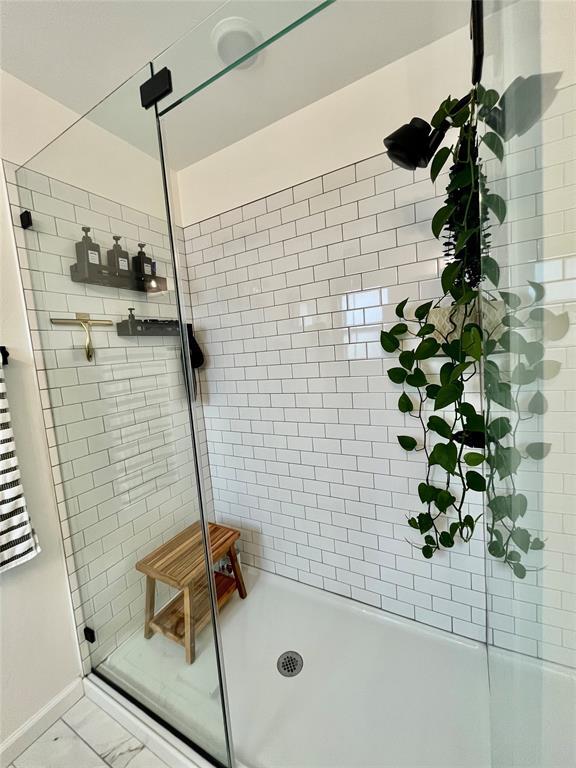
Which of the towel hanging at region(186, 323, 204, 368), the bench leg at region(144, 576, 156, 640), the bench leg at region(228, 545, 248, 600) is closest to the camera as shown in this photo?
the bench leg at region(144, 576, 156, 640)

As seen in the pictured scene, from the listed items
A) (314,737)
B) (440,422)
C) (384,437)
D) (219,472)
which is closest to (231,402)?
(219,472)

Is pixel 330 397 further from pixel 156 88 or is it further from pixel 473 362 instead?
pixel 156 88

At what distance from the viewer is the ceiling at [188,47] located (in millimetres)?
943

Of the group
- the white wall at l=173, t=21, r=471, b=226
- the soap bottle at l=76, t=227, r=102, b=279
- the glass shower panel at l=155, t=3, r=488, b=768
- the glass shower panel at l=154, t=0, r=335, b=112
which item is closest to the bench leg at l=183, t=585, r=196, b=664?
the glass shower panel at l=155, t=3, r=488, b=768

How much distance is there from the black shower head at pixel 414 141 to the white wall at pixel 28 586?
139cm

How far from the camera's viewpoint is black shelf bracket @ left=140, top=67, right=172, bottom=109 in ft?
2.95

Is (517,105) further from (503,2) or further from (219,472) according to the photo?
(219,472)

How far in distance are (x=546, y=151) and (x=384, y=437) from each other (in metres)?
1.12

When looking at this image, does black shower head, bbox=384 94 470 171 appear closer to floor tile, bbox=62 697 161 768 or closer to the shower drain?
the shower drain

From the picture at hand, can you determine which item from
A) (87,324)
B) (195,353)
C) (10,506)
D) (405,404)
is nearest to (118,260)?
(87,324)

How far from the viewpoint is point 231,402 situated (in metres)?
1.96

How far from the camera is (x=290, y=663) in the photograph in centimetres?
143

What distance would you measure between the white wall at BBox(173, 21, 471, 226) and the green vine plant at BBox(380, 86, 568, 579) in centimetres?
31

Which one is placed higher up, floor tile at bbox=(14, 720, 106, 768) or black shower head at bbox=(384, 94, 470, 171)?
black shower head at bbox=(384, 94, 470, 171)
